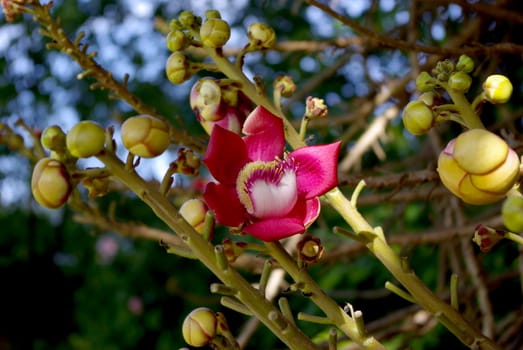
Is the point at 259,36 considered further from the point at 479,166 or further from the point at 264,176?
the point at 479,166

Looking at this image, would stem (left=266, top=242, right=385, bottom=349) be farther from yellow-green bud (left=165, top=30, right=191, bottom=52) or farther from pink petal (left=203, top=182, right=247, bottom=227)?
yellow-green bud (left=165, top=30, right=191, bottom=52)

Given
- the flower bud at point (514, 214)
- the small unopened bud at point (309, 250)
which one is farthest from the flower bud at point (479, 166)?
the small unopened bud at point (309, 250)

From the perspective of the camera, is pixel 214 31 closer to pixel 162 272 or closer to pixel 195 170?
pixel 195 170

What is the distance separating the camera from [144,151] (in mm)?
460

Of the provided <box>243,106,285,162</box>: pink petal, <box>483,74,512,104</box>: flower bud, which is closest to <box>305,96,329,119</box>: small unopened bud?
<box>243,106,285,162</box>: pink petal

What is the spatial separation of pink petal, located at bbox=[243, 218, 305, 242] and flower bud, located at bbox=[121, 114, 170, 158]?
0.08 m

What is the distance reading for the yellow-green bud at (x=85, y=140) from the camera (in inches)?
17.0

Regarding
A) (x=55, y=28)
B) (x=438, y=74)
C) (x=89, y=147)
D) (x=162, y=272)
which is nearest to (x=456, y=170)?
(x=438, y=74)

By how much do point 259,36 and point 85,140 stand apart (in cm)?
20

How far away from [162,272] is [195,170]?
229cm

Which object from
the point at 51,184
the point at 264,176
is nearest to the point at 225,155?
the point at 264,176

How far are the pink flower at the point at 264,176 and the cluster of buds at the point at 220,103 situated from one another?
3 cm

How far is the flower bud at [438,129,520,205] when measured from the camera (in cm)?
39

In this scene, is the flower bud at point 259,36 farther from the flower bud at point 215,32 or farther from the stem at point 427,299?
the stem at point 427,299
